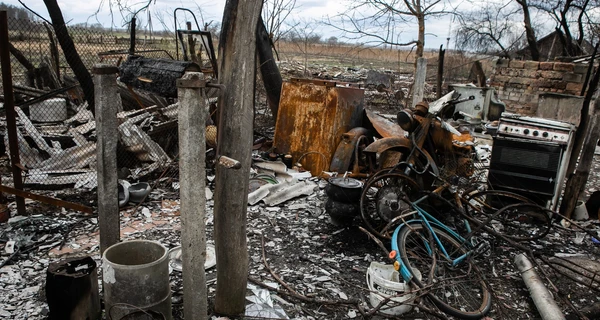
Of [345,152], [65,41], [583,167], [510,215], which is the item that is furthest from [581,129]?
[65,41]

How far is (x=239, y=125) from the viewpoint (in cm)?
279

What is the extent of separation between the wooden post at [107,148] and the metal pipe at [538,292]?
139 inches

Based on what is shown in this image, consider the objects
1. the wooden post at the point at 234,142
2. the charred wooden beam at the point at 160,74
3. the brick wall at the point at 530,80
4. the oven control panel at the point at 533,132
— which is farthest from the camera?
the brick wall at the point at 530,80

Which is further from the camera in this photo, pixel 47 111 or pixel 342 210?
pixel 47 111

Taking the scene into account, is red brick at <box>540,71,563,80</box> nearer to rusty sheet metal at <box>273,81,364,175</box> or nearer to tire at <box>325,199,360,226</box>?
rusty sheet metal at <box>273,81,364,175</box>

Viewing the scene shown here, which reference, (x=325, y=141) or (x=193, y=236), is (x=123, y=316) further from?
(x=325, y=141)

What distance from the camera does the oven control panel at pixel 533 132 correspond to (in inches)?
205

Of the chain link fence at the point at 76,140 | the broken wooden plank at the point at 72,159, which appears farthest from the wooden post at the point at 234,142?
the broken wooden plank at the point at 72,159

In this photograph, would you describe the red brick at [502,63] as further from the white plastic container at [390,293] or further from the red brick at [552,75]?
the white plastic container at [390,293]

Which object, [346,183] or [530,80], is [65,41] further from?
[530,80]

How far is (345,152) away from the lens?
6680 mm

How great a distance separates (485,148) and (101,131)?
788 cm

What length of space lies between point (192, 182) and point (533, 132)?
463cm

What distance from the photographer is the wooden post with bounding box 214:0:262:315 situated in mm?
2699
